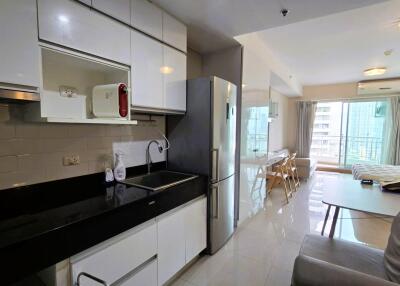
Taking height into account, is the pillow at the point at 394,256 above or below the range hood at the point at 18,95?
below

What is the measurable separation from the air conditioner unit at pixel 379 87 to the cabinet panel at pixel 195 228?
20.4 feet

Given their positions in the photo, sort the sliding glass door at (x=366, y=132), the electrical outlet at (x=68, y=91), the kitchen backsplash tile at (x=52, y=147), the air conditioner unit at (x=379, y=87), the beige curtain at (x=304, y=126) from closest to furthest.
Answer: the kitchen backsplash tile at (x=52, y=147)
the electrical outlet at (x=68, y=91)
the air conditioner unit at (x=379, y=87)
the sliding glass door at (x=366, y=132)
the beige curtain at (x=304, y=126)

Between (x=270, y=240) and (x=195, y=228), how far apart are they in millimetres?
1131

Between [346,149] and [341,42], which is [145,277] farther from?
[346,149]

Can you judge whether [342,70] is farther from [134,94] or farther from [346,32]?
[134,94]

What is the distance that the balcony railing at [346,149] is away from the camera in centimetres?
623

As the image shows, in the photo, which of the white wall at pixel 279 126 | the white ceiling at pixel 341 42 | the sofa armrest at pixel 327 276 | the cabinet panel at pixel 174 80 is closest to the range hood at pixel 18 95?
the cabinet panel at pixel 174 80

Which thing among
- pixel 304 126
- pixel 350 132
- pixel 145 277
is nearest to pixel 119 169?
pixel 145 277

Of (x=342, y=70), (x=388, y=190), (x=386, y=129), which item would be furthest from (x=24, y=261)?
(x=386, y=129)

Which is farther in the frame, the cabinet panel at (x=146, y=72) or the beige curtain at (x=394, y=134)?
Result: the beige curtain at (x=394, y=134)

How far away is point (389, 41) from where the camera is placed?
327 centimetres

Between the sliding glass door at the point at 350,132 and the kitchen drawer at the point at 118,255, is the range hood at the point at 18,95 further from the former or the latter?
the sliding glass door at the point at 350,132

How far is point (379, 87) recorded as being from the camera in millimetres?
5703

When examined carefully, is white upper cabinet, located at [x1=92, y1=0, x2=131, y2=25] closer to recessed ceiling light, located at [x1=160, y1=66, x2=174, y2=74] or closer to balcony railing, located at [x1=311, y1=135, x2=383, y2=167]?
recessed ceiling light, located at [x1=160, y1=66, x2=174, y2=74]
